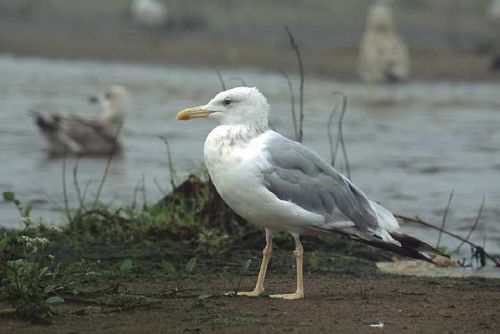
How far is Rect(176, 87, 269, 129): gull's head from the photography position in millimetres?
6488

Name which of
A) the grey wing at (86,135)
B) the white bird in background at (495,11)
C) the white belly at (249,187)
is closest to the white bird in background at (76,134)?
the grey wing at (86,135)

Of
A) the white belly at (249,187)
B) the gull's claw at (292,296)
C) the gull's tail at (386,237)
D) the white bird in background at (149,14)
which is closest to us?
the white belly at (249,187)

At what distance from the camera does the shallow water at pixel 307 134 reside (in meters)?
12.6

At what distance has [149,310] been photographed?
5727 millimetres

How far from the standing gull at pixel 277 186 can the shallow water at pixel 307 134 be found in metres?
1.79

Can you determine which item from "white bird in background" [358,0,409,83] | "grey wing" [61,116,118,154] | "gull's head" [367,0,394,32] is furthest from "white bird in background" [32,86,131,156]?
"gull's head" [367,0,394,32]

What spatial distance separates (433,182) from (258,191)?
8329mm

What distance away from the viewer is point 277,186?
6.26m

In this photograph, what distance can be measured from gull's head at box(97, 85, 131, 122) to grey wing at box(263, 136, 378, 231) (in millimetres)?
10908

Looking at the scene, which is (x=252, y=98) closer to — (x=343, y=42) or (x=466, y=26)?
(x=343, y=42)

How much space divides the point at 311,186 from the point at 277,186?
263 mm

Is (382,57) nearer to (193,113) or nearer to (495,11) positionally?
(495,11)

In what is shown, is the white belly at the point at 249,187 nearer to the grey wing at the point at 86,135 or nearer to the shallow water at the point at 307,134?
the shallow water at the point at 307,134

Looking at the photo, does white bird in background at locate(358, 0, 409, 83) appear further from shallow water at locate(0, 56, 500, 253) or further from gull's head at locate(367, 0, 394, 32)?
shallow water at locate(0, 56, 500, 253)
